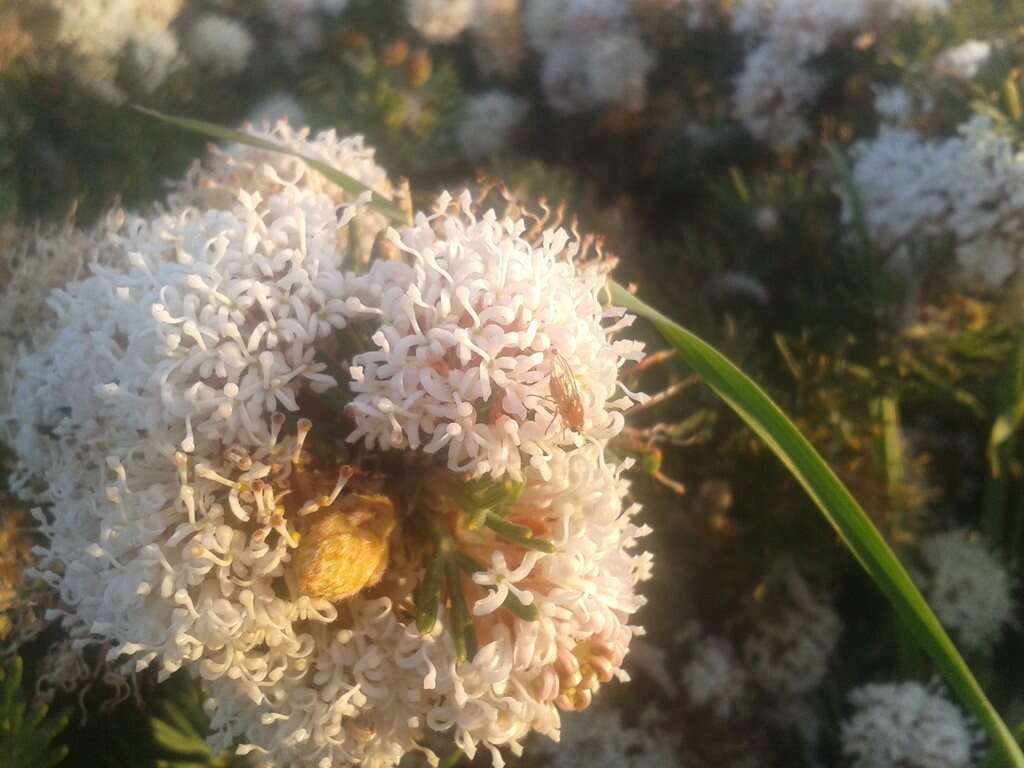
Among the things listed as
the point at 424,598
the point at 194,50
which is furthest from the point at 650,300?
the point at 194,50

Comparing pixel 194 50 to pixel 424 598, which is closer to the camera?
pixel 424 598

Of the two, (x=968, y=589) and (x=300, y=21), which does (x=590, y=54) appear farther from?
(x=968, y=589)

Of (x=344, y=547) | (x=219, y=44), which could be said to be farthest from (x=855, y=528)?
(x=219, y=44)

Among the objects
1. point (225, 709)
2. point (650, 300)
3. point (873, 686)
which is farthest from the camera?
point (650, 300)

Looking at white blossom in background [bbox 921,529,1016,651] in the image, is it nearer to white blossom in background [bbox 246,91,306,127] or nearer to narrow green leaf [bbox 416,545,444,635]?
narrow green leaf [bbox 416,545,444,635]

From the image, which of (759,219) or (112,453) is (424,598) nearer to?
(112,453)

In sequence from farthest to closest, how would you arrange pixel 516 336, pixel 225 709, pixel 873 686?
pixel 873 686 → pixel 225 709 → pixel 516 336

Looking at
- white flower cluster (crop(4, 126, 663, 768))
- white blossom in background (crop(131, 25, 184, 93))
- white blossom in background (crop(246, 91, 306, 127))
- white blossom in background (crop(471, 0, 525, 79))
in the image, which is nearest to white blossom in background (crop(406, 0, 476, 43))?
white blossom in background (crop(471, 0, 525, 79))
